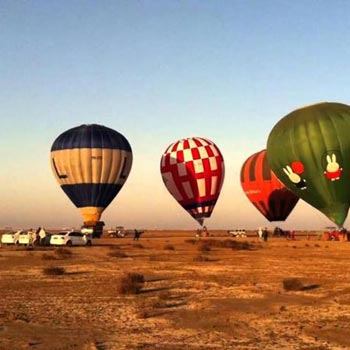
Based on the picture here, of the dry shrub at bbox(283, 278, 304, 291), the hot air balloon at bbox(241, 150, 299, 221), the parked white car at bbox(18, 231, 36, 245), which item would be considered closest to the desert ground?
the dry shrub at bbox(283, 278, 304, 291)

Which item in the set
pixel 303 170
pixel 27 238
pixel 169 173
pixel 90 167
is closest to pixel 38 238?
pixel 27 238

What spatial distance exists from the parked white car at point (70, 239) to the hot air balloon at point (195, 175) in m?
15.4

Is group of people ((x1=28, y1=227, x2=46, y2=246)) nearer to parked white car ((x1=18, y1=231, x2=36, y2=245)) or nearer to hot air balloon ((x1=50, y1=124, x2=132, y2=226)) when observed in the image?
parked white car ((x1=18, y1=231, x2=36, y2=245))

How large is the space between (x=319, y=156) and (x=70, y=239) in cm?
2391

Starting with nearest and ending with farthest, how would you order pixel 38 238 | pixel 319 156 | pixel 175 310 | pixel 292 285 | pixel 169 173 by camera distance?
1. pixel 175 310
2. pixel 292 285
3. pixel 319 156
4. pixel 38 238
5. pixel 169 173

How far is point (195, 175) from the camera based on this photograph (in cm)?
6022

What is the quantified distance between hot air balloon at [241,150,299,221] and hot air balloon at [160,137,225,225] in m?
5.92

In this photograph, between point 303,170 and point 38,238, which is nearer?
point 303,170

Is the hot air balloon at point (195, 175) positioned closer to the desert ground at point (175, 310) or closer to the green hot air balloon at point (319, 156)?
the green hot air balloon at point (319, 156)

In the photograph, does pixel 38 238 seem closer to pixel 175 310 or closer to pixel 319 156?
pixel 319 156

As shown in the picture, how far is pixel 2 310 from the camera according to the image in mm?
13562

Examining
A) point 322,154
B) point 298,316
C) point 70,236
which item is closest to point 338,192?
point 322,154

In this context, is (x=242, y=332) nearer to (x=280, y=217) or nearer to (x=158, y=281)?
(x=158, y=281)

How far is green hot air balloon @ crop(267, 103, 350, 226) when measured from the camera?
132ft
